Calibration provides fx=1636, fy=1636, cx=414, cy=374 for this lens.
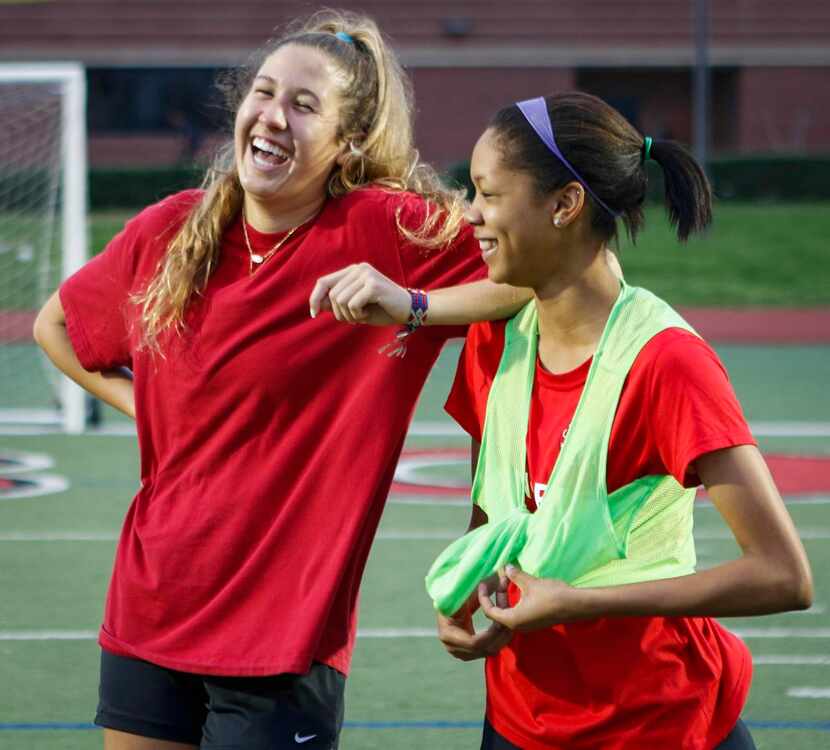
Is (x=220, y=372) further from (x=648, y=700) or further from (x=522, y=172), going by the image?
(x=648, y=700)

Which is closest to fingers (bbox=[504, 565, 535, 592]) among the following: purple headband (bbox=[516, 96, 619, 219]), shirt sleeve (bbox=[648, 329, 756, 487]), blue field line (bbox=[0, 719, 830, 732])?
shirt sleeve (bbox=[648, 329, 756, 487])

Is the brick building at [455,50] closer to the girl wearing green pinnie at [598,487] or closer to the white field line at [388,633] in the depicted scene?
the white field line at [388,633]

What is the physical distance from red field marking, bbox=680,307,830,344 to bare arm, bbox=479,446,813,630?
13.5 metres

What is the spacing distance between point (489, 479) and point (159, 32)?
1126 inches

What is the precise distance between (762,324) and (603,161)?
1490 cm

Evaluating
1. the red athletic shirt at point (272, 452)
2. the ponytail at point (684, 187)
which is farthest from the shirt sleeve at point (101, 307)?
the ponytail at point (684, 187)

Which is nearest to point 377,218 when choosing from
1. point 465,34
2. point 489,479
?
point 489,479

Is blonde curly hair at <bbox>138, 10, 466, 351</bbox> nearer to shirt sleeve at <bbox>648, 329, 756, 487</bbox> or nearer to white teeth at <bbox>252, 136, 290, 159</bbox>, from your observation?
white teeth at <bbox>252, 136, 290, 159</bbox>

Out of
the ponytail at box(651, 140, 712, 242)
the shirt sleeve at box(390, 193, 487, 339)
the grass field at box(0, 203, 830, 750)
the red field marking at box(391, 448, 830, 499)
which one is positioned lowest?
the red field marking at box(391, 448, 830, 499)

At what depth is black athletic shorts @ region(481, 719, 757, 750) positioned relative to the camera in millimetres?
2575

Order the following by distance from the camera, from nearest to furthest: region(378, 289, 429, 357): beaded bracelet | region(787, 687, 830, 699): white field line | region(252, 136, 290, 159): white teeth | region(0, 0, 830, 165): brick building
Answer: region(378, 289, 429, 357): beaded bracelet → region(252, 136, 290, 159): white teeth → region(787, 687, 830, 699): white field line → region(0, 0, 830, 165): brick building

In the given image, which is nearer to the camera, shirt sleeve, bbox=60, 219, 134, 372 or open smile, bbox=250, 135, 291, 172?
open smile, bbox=250, 135, 291, 172

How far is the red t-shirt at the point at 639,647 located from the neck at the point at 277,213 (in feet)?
1.91

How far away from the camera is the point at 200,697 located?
291 centimetres
